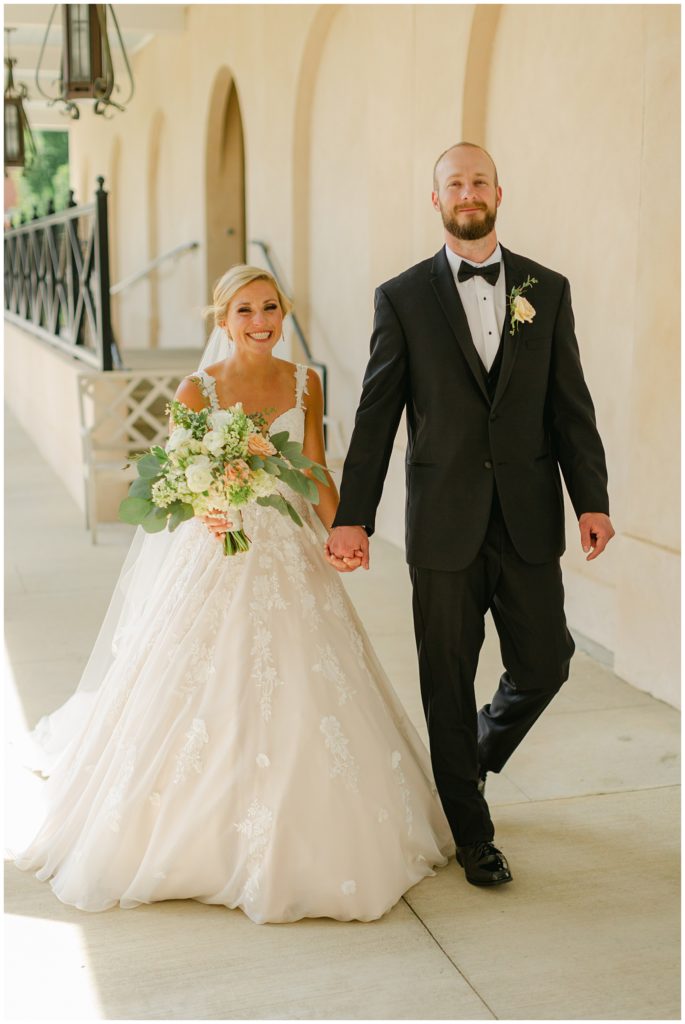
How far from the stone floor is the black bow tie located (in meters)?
1.77

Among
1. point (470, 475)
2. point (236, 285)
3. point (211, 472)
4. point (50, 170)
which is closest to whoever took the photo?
point (211, 472)

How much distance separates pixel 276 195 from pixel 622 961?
9.42m

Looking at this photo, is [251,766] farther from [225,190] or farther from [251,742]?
[225,190]

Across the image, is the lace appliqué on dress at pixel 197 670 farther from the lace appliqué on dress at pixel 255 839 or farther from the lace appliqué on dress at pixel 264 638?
the lace appliqué on dress at pixel 255 839

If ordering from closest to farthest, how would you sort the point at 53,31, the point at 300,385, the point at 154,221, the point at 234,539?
the point at 234,539
the point at 300,385
the point at 53,31
the point at 154,221

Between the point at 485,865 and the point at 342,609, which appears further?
the point at 342,609

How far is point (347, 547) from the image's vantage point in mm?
3488

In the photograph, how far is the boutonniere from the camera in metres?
3.34

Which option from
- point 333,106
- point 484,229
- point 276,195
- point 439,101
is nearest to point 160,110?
point 276,195

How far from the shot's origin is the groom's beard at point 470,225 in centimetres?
335

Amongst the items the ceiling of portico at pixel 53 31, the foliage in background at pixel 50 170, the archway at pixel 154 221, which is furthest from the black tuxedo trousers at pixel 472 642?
the foliage in background at pixel 50 170

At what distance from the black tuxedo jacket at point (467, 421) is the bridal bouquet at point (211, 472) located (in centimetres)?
21

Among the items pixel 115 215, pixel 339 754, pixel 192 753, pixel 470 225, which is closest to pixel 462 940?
pixel 339 754

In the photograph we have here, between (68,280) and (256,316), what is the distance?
8675 millimetres
